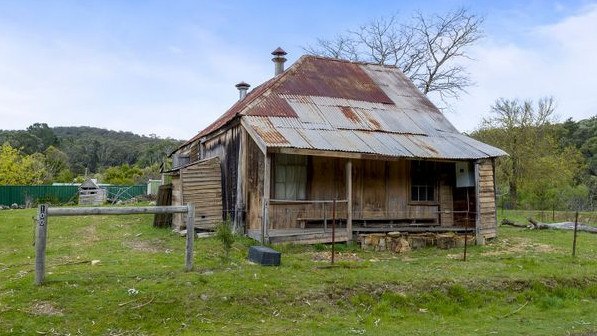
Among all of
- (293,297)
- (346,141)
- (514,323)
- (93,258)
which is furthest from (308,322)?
(346,141)

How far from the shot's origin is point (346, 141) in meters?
13.6

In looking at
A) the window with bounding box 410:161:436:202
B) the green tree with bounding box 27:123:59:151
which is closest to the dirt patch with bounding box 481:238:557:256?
the window with bounding box 410:161:436:202

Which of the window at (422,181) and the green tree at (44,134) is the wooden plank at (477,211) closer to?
the window at (422,181)

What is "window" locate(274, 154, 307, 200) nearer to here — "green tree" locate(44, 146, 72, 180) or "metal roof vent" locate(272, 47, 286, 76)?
"metal roof vent" locate(272, 47, 286, 76)

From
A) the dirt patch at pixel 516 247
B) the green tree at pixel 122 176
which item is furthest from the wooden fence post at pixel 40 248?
the green tree at pixel 122 176

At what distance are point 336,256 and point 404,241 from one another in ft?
8.18

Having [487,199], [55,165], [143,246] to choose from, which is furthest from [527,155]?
[55,165]

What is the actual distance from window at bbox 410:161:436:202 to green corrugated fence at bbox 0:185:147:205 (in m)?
23.7

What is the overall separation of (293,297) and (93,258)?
15.0 ft

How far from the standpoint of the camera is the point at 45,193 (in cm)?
3334

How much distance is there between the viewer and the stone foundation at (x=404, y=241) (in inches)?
524

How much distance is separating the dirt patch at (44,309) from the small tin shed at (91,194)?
27.2m

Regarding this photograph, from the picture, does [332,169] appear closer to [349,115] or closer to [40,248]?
[349,115]

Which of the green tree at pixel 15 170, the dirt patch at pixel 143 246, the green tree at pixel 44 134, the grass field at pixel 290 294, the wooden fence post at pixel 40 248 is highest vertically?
the green tree at pixel 44 134
